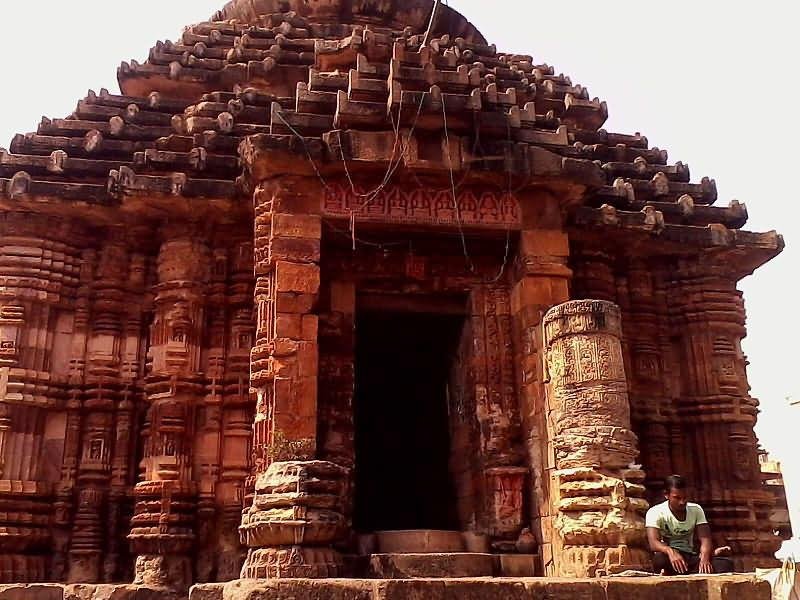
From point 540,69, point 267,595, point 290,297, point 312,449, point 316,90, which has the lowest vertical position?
point 267,595

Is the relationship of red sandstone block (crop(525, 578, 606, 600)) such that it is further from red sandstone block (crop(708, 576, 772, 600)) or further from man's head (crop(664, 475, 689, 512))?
man's head (crop(664, 475, 689, 512))

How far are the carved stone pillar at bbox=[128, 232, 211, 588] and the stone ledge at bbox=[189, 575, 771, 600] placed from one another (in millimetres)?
2679

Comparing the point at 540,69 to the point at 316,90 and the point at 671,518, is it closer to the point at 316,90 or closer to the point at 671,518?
the point at 316,90

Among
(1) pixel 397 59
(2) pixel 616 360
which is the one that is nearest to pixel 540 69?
(1) pixel 397 59

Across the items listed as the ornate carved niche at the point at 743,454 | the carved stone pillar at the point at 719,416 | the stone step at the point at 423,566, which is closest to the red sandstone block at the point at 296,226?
the stone step at the point at 423,566

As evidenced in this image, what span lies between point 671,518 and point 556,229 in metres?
3.30

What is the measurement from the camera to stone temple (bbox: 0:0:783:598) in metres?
7.70

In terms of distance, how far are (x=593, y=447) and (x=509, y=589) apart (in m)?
1.83

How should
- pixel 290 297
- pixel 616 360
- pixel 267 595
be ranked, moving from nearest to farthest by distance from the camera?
pixel 267 595 → pixel 616 360 → pixel 290 297

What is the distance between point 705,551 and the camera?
24.5 feet

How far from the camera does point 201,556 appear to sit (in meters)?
8.83

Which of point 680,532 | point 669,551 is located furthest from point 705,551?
point 669,551

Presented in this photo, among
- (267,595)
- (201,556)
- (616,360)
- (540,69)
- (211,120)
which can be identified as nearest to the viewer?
(267,595)

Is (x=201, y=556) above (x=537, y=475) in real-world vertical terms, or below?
below
